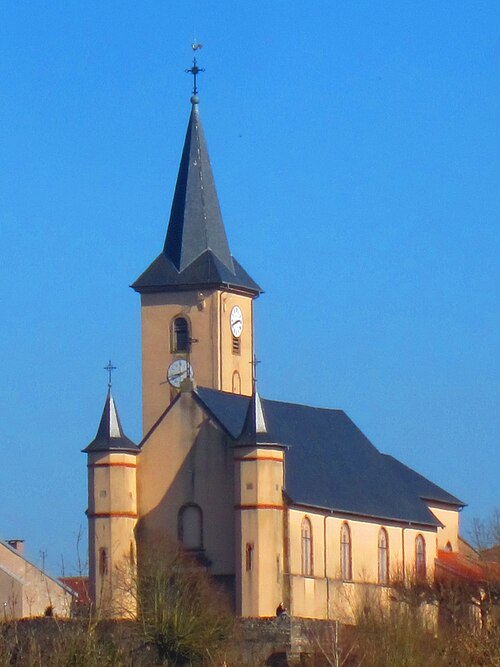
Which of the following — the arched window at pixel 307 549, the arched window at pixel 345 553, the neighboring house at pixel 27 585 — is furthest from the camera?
the neighboring house at pixel 27 585

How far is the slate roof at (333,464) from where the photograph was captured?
265 feet

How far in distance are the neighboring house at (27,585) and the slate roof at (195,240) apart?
11.1 m

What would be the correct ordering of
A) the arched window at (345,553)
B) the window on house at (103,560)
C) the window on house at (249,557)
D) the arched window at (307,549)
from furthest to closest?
the arched window at (345,553), the arched window at (307,549), the window on house at (103,560), the window on house at (249,557)

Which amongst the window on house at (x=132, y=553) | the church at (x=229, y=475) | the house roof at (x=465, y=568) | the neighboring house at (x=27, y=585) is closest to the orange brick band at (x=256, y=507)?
the church at (x=229, y=475)

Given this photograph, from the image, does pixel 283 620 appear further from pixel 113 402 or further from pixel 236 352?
pixel 236 352

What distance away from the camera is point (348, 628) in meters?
64.6

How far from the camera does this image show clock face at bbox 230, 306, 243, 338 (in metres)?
90.1

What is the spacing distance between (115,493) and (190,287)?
1228 cm

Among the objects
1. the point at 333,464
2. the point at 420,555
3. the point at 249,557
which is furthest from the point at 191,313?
the point at 249,557

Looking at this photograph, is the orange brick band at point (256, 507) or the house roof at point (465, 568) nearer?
the orange brick band at point (256, 507)

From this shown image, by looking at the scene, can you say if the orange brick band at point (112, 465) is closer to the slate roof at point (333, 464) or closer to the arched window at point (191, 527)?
the arched window at point (191, 527)

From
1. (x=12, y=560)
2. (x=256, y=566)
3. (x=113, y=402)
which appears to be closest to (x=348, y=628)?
(x=256, y=566)

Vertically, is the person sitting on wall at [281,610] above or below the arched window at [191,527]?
below

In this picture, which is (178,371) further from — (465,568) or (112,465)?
(465,568)
